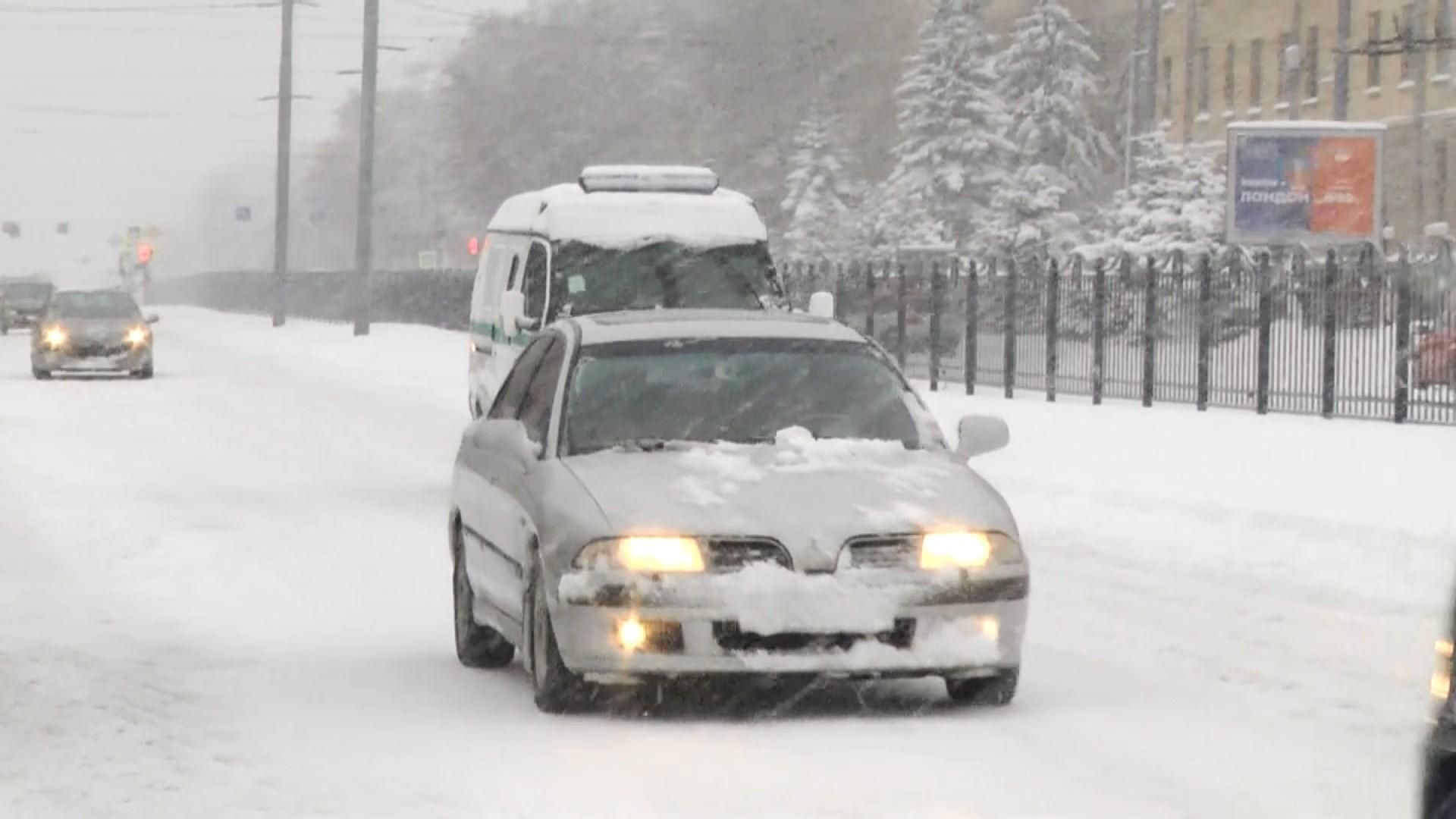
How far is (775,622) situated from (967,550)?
78 cm

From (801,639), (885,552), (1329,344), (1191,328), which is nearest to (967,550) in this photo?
(885,552)

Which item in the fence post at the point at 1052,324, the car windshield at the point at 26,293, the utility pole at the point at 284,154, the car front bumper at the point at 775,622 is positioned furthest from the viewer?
the car windshield at the point at 26,293

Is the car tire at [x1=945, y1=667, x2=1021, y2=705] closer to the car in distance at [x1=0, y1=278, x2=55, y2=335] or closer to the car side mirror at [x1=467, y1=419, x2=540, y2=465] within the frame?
the car side mirror at [x1=467, y1=419, x2=540, y2=465]

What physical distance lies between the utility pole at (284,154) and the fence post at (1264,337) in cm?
4421

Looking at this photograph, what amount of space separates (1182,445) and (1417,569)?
8.85 meters

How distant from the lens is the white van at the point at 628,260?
22359 millimetres

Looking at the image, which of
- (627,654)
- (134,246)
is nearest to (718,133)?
(134,246)

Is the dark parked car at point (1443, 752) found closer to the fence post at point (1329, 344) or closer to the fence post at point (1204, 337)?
the fence post at point (1329, 344)

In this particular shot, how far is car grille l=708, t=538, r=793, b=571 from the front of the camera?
10094 millimetres

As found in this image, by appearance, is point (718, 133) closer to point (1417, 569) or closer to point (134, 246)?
point (134, 246)

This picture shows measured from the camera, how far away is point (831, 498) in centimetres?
1035

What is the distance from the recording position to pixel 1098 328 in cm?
3353

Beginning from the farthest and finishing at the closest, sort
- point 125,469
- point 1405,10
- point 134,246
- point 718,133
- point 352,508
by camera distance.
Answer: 1. point 134,246
2. point 718,133
3. point 1405,10
4. point 125,469
5. point 352,508

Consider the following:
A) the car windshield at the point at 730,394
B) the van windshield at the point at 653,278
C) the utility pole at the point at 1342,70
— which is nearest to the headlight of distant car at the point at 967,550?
the car windshield at the point at 730,394
